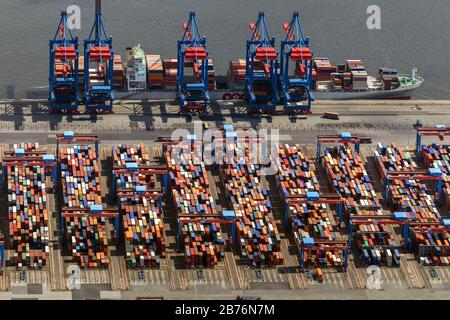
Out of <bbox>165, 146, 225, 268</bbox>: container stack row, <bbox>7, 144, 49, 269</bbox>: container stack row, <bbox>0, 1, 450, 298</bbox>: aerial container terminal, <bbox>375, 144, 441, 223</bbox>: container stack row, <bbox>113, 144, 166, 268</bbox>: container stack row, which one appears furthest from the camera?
<bbox>375, 144, 441, 223</bbox>: container stack row

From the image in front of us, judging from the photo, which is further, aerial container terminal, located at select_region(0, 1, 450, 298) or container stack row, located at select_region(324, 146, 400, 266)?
container stack row, located at select_region(324, 146, 400, 266)

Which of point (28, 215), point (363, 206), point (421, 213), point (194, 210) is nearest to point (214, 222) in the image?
point (194, 210)

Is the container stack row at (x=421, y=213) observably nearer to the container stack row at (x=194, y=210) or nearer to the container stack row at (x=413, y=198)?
the container stack row at (x=413, y=198)

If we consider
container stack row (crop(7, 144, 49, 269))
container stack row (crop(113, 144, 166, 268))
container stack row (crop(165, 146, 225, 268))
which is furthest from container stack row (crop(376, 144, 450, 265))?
container stack row (crop(7, 144, 49, 269))

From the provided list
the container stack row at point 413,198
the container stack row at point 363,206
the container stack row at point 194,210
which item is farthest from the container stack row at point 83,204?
the container stack row at point 413,198

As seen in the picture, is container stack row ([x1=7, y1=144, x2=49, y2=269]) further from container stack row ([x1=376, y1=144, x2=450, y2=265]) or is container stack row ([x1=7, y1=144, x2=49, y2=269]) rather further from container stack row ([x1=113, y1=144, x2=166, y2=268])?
container stack row ([x1=376, y1=144, x2=450, y2=265])
